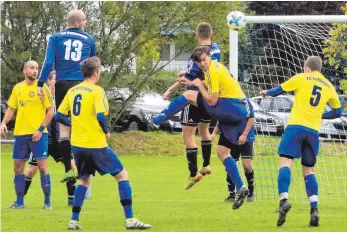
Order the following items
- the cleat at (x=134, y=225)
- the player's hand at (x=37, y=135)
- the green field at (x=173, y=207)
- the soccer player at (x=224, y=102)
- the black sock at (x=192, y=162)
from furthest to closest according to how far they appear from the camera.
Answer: the black sock at (x=192, y=162), the player's hand at (x=37, y=135), the soccer player at (x=224, y=102), the green field at (x=173, y=207), the cleat at (x=134, y=225)

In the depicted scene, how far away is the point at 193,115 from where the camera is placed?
543 inches

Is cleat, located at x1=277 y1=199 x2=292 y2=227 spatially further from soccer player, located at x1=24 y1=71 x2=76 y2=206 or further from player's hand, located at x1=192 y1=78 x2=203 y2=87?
Result: soccer player, located at x1=24 y1=71 x2=76 y2=206

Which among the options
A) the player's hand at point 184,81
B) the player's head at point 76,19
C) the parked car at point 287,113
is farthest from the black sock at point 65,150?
the parked car at point 287,113

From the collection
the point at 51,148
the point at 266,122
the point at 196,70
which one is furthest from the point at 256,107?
the point at 51,148

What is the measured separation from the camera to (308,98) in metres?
11.4

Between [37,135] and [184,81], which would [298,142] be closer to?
[184,81]

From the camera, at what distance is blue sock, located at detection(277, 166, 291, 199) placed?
36.9 ft

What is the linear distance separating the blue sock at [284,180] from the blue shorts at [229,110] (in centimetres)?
106

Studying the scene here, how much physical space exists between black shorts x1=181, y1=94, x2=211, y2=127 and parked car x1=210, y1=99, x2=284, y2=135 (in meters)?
2.42

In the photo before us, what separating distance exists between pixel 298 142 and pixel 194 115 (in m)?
2.73

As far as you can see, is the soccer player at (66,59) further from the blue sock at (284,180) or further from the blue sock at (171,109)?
the blue sock at (284,180)

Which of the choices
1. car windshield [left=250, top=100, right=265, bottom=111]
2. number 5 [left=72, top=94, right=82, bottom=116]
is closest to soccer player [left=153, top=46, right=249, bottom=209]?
number 5 [left=72, top=94, right=82, bottom=116]

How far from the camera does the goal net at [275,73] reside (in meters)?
15.9

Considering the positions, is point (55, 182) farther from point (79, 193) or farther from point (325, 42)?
point (79, 193)
